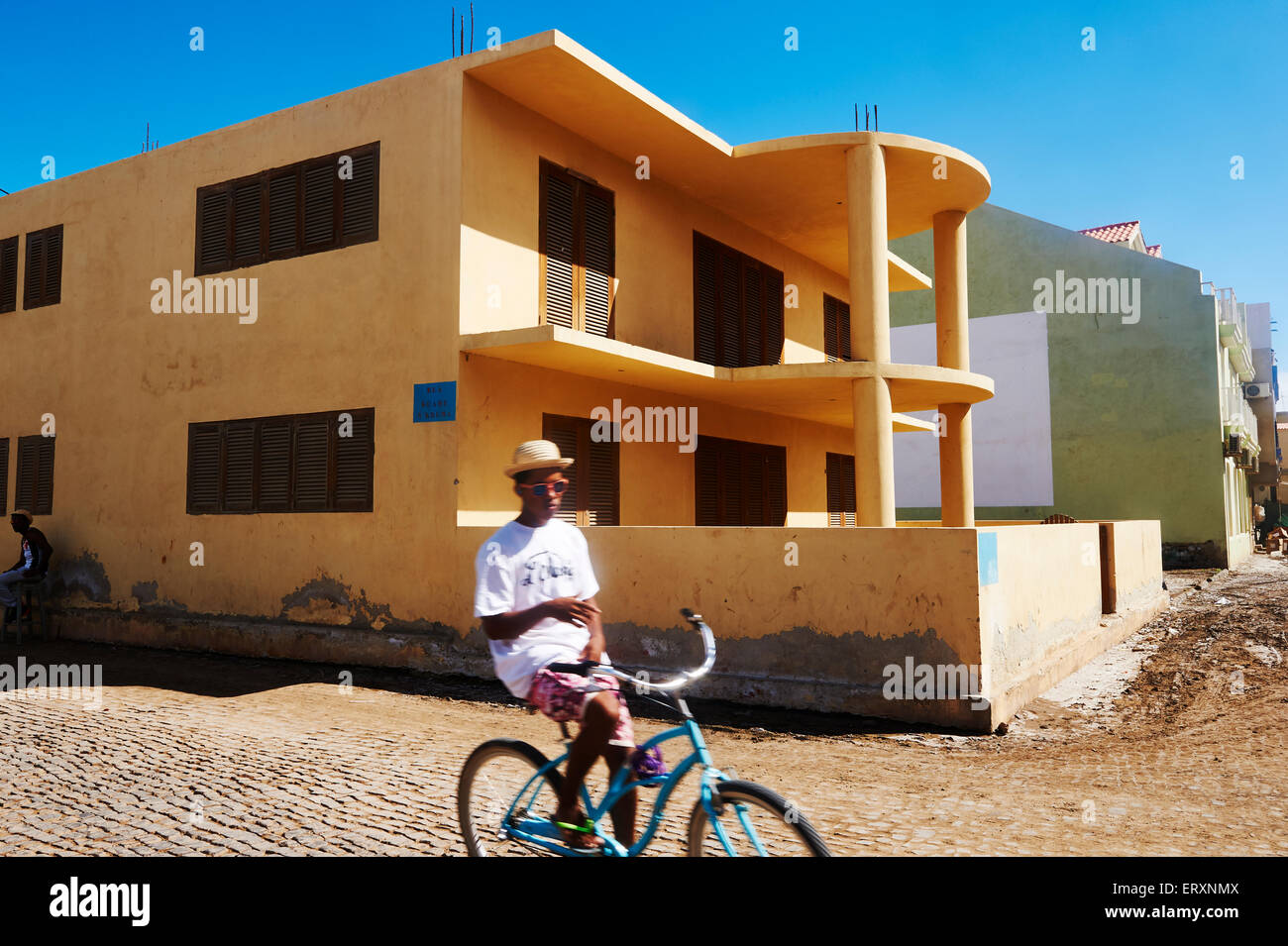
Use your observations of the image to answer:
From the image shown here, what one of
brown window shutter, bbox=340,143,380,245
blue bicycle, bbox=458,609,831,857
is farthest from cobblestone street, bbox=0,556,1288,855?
brown window shutter, bbox=340,143,380,245

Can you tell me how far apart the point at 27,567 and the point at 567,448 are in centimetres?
773

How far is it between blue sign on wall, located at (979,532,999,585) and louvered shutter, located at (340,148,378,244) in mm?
7615

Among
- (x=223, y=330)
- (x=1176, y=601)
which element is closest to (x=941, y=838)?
(x=223, y=330)

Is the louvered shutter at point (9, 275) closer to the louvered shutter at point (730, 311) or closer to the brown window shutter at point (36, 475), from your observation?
the brown window shutter at point (36, 475)

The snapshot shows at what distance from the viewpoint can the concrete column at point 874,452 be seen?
11.6m

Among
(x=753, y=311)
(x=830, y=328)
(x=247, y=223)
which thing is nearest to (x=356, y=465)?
(x=247, y=223)

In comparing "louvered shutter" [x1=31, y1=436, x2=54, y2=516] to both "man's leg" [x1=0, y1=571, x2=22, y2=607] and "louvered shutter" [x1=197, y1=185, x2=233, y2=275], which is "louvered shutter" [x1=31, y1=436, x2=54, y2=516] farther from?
"louvered shutter" [x1=197, y1=185, x2=233, y2=275]

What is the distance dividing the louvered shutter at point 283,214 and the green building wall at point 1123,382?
21.0 m

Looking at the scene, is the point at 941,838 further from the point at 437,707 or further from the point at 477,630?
the point at 477,630

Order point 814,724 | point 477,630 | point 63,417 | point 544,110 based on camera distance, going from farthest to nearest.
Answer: point 63,417
point 544,110
point 477,630
point 814,724

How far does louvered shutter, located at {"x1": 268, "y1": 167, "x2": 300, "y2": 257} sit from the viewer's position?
1157 cm

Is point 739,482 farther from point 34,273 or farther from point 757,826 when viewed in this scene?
point 757,826

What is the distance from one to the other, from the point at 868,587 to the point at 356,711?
4.65m

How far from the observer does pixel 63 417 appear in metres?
13.7
